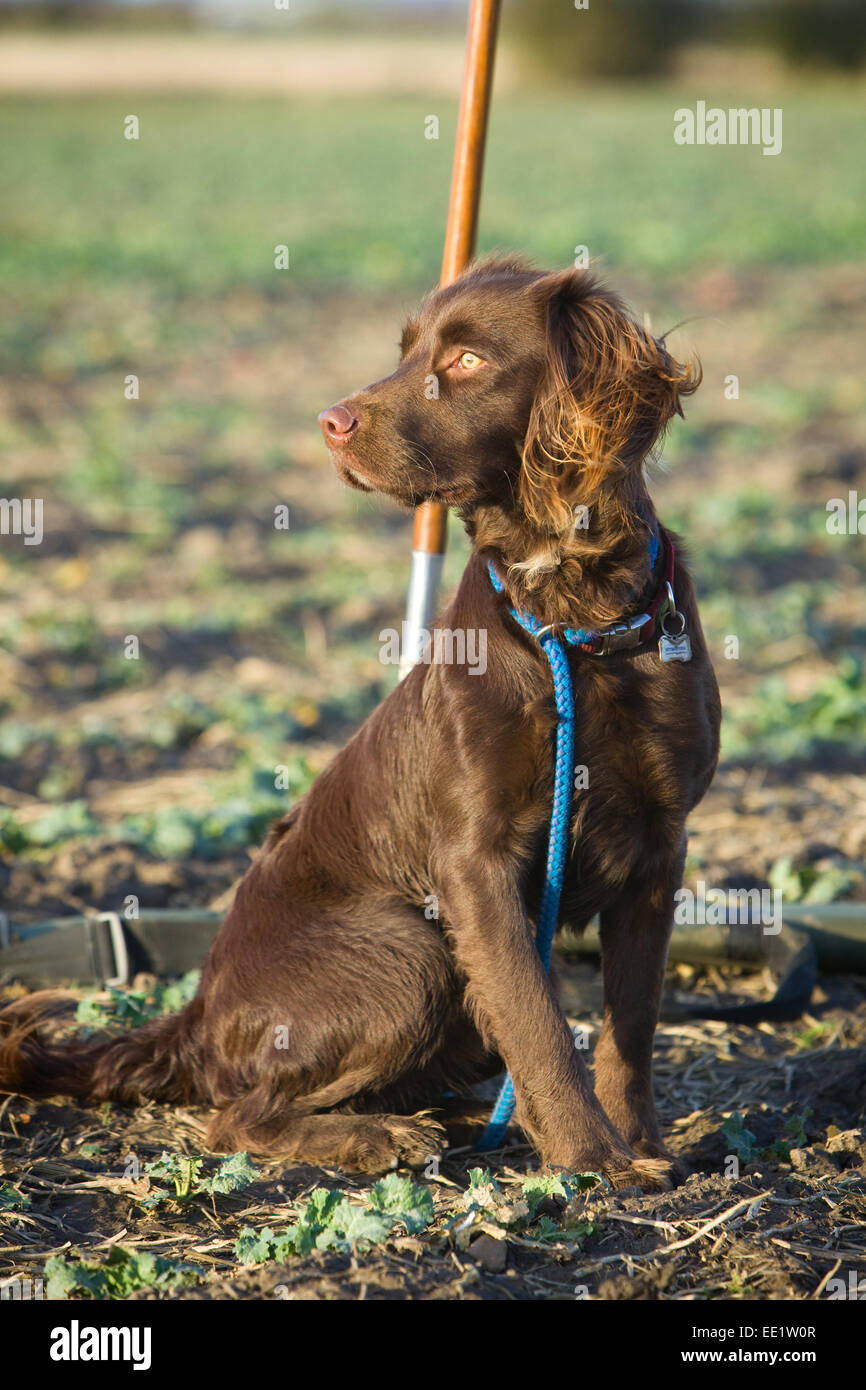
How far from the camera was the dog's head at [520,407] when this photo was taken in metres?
2.82

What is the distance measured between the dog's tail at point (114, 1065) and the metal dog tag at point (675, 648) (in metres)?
1.49

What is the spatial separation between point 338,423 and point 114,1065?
5.74 feet

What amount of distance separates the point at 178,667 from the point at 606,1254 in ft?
15.6

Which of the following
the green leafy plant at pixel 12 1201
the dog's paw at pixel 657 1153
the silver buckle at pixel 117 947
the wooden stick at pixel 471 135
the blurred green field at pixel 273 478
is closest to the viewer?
the green leafy plant at pixel 12 1201

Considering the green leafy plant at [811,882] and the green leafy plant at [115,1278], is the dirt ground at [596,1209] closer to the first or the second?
the green leafy plant at [115,1278]

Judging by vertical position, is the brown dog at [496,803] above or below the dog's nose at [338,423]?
below

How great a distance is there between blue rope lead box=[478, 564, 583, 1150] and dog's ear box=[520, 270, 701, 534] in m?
0.23

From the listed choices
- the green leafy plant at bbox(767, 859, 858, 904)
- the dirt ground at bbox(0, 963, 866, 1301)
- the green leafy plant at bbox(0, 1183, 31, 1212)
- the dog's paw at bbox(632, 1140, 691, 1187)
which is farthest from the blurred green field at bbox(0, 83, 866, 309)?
the green leafy plant at bbox(0, 1183, 31, 1212)

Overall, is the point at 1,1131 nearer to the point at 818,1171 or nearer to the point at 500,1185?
the point at 500,1185

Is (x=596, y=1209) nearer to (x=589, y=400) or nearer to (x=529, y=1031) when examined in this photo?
(x=529, y=1031)

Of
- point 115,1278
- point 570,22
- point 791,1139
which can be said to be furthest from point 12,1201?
point 570,22

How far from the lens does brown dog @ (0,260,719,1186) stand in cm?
285

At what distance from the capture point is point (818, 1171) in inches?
117

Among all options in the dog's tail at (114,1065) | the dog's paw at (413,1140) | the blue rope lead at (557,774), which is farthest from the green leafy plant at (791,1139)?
the dog's tail at (114,1065)
